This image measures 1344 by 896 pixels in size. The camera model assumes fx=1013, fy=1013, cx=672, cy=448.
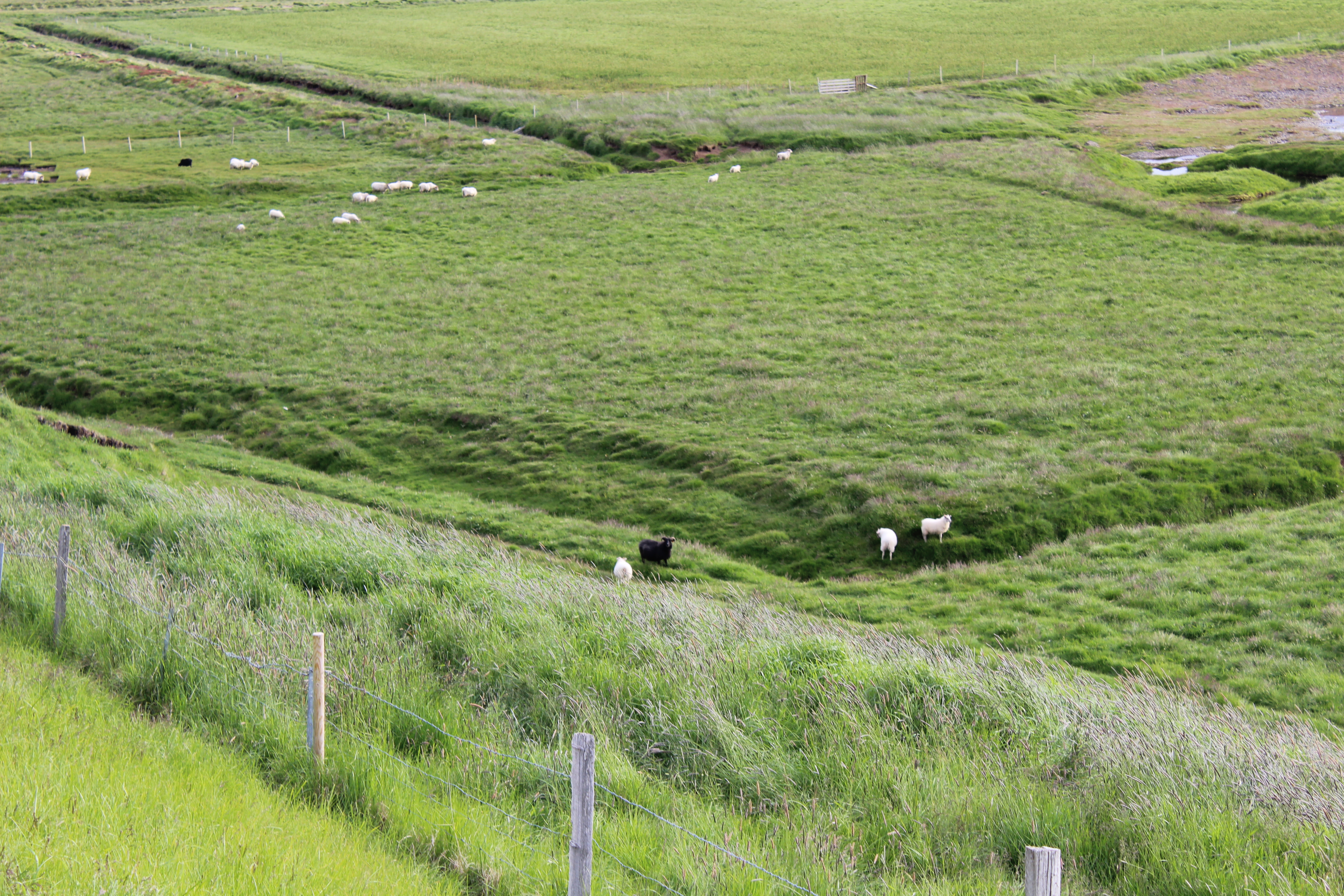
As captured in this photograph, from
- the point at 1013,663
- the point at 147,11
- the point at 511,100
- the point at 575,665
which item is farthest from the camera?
the point at 147,11

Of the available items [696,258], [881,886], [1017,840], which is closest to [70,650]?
[881,886]

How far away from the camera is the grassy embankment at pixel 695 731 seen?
7113 mm

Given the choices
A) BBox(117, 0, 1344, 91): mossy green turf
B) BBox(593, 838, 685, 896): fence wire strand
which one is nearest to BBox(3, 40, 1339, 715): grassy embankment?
BBox(593, 838, 685, 896): fence wire strand

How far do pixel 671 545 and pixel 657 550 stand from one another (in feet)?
1.09

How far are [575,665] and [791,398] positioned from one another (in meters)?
19.8

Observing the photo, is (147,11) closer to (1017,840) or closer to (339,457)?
(339,457)

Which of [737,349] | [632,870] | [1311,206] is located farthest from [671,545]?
[1311,206]

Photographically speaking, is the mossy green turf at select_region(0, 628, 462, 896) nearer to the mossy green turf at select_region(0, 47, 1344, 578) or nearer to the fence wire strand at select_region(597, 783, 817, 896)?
the fence wire strand at select_region(597, 783, 817, 896)

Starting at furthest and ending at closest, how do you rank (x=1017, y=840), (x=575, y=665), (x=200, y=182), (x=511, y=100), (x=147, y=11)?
(x=147, y=11), (x=511, y=100), (x=200, y=182), (x=575, y=665), (x=1017, y=840)

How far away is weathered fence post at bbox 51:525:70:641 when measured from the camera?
10195 mm

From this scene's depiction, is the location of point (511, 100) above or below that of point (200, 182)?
above

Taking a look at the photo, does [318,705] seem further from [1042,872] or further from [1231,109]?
[1231,109]

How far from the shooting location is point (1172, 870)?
6.96 m

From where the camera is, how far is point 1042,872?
4.73 m
